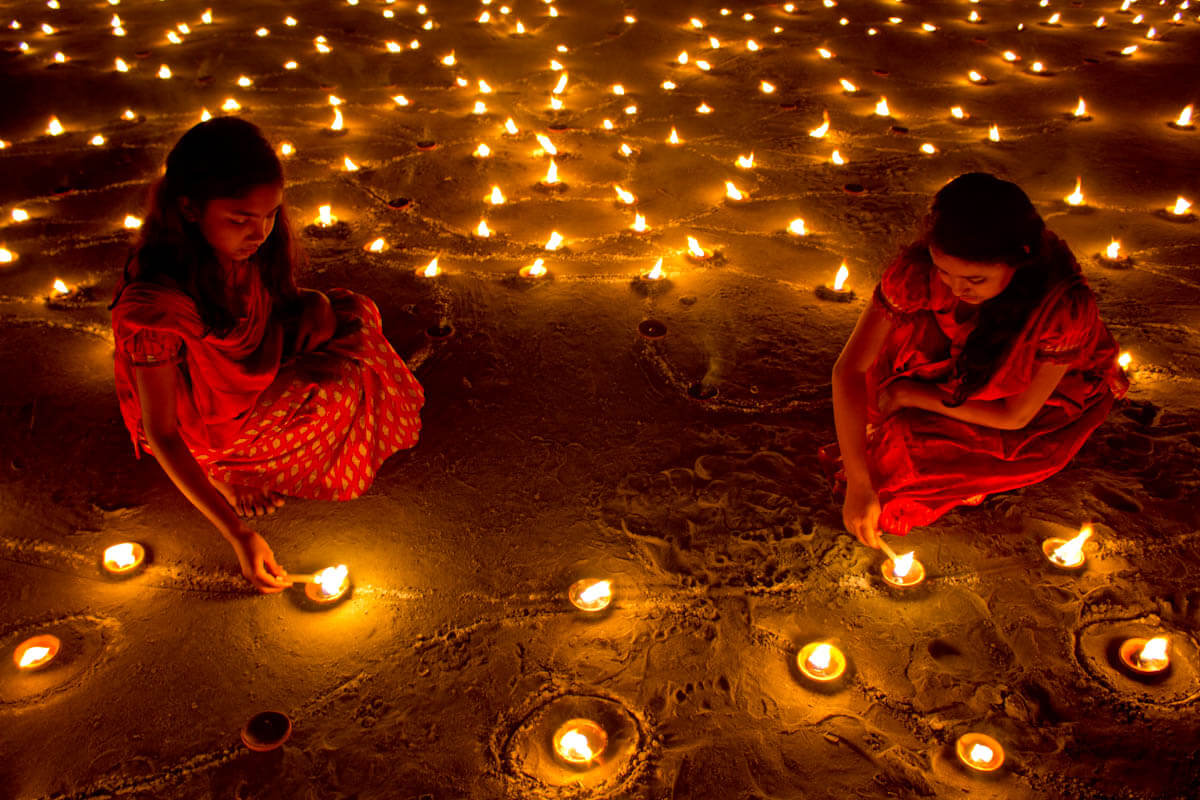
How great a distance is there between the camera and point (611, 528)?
2.61 m

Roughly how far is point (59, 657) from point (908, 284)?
281cm

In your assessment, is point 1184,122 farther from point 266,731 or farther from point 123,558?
point 123,558

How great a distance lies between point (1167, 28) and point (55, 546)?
32.2 feet

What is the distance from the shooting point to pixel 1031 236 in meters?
1.88

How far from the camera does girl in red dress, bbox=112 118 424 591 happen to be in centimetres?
197

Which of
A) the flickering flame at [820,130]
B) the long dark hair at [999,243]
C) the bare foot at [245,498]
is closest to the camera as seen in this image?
the long dark hair at [999,243]

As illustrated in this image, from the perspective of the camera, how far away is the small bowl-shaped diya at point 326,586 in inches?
92.6

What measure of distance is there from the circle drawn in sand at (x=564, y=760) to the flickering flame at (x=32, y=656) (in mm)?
1440

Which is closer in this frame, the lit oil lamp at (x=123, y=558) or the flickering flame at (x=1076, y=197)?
the lit oil lamp at (x=123, y=558)

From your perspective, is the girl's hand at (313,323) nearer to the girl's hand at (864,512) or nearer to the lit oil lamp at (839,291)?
the girl's hand at (864,512)

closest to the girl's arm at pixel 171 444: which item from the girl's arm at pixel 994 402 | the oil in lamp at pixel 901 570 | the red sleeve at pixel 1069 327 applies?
the oil in lamp at pixel 901 570

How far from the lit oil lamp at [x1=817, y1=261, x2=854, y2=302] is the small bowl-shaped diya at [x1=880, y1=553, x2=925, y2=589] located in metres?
1.70

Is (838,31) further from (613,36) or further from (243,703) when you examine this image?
(243,703)

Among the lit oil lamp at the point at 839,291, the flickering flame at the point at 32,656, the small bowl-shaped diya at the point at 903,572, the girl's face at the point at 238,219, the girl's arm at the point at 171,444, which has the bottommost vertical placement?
the small bowl-shaped diya at the point at 903,572
